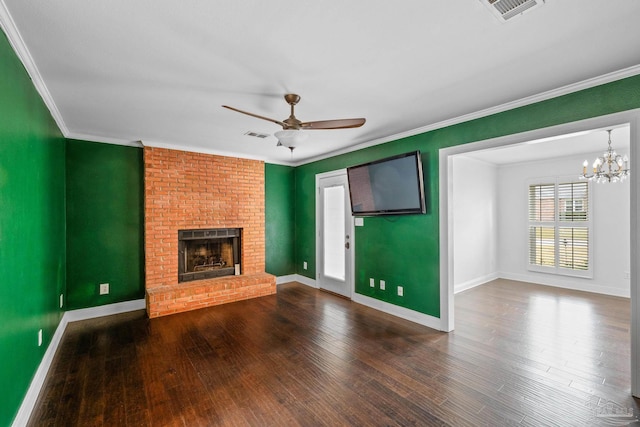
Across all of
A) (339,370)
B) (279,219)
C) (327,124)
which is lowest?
(339,370)

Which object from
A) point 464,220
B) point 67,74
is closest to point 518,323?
point 464,220

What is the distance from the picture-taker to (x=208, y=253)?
502 cm

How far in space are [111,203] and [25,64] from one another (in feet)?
8.25

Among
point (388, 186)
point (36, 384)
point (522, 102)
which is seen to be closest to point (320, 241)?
point (388, 186)

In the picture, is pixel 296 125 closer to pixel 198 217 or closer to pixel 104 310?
pixel 198 217

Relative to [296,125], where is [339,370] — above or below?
below

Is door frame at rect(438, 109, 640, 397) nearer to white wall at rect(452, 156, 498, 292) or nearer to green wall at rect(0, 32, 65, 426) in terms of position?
white wall at rect(452, 156, 498, 292)

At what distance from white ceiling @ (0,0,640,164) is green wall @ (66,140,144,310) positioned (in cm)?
106

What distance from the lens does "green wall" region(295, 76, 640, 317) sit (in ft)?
7.94

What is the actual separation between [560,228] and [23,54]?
7.59 meters

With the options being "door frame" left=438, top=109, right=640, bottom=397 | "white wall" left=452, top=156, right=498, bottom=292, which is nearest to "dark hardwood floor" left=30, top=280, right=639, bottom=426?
"door frame" left=438, top=109, right=640, bottom=397

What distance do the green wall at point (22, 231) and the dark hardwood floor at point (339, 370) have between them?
437 millimetres

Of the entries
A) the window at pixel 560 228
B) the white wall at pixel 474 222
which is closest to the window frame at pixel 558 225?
the window at pixel 560 228

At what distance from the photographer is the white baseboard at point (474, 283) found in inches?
209
